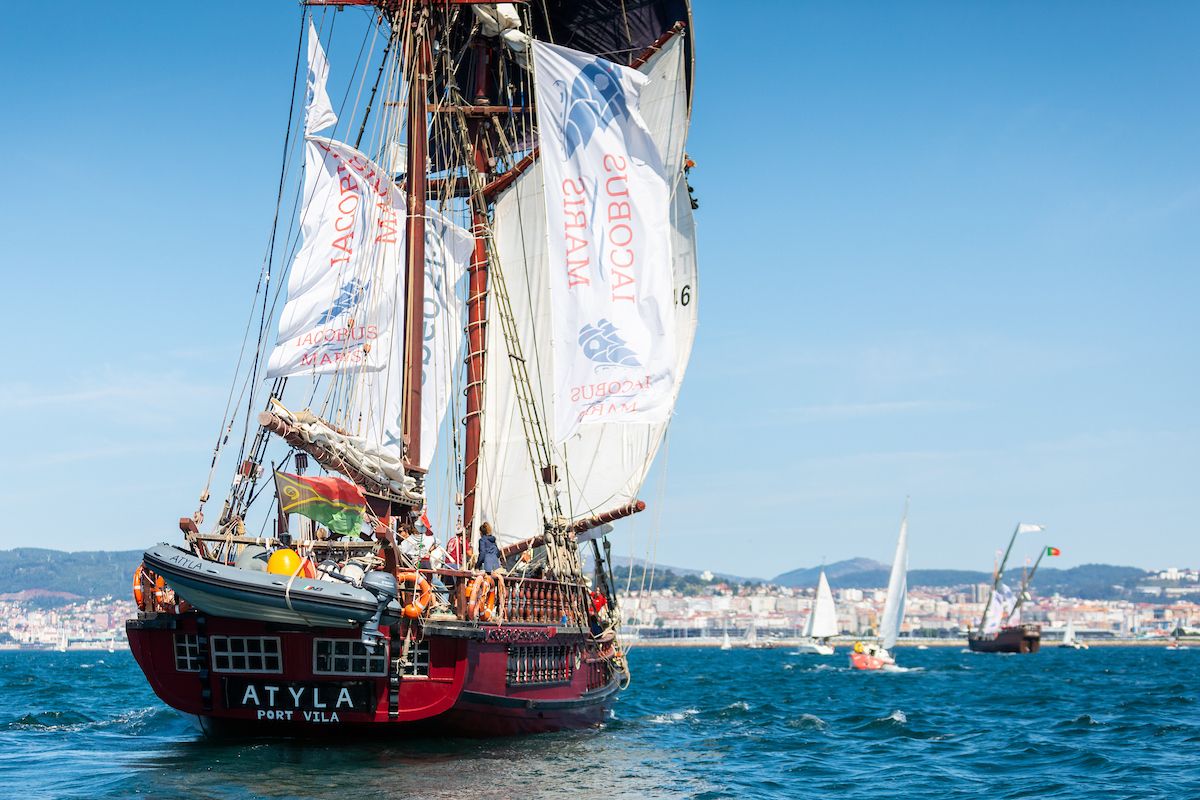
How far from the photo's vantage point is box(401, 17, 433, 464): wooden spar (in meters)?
29.2

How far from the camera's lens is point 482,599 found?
85.4ft

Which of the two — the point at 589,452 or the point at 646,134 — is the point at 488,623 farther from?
the point at 589,452

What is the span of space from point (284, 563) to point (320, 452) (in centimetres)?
409

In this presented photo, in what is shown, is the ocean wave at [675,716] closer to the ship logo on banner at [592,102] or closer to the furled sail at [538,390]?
the furled sail at [538,390]

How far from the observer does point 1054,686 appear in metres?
65.8

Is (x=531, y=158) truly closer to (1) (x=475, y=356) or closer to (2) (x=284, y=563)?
(1) (x=475, y=356)

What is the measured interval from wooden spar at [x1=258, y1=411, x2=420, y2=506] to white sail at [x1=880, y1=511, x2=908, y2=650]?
241ft

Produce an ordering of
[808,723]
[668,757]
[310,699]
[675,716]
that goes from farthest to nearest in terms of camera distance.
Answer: [675,716] → [808,723] → [668,757] → [310,699]

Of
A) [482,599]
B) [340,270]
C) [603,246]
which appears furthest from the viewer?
[340,270]

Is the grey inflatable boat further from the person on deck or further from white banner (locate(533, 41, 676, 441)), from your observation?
white banner (locate(533, 41, 676, 441))

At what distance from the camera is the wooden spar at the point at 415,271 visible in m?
29.2

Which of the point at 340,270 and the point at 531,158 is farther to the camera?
the point at 531,158

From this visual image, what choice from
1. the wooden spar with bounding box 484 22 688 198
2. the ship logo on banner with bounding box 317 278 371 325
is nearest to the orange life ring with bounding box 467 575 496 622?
the ship logo on banner with bounding box 317 278 371 325

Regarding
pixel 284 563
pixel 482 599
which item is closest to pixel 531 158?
pixel 482 599
